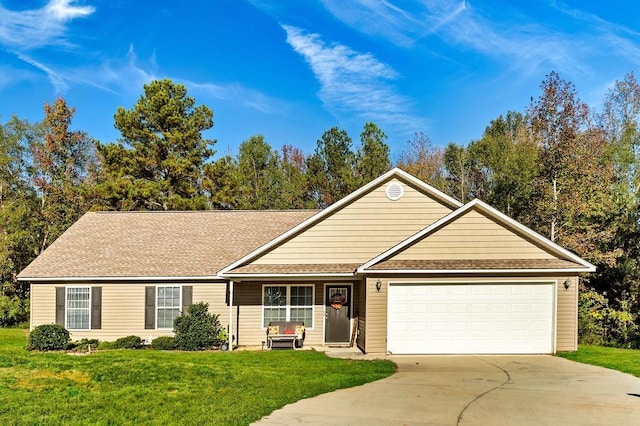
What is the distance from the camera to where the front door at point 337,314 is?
1702 cm

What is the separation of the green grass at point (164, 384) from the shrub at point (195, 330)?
1.22 meters

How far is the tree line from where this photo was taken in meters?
24.0

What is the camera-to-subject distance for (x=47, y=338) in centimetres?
1595

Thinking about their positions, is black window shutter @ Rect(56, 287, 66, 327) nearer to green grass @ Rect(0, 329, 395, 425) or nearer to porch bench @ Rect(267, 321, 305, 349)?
green grass @ Rect(0, 329, 395, 425)

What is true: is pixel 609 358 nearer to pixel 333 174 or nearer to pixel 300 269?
pixel 300 269

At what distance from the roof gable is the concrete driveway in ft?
10.9

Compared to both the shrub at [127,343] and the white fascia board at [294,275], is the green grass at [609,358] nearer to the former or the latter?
the white fascia board at [294,275]

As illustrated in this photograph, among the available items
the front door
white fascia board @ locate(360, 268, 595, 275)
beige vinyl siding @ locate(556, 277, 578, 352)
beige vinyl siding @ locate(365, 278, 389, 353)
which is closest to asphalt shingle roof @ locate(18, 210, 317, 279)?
the front door

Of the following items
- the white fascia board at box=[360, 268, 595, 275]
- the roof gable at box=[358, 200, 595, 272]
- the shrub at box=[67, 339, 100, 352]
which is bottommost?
the shrub at box=[67, 339, 100, 352]

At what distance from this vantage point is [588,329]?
20.0 metres

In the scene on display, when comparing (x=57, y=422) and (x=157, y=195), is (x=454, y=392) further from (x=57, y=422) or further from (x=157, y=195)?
(x=157, y=195)

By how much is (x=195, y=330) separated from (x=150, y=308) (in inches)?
89.7

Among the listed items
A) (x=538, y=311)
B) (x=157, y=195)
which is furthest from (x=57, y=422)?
(x=157, y=195)

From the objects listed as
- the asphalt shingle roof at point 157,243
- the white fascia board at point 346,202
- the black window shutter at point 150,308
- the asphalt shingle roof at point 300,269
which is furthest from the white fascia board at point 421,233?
the black window shutter at point 150,308
